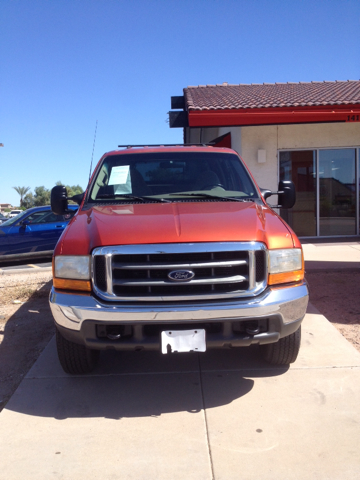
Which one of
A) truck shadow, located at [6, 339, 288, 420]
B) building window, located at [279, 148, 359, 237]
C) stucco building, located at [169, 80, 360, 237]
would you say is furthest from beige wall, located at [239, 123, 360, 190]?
truck shadow, located at [6, 339, 288, 420]

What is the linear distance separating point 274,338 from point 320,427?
2.11ft

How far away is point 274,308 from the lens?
3.12m

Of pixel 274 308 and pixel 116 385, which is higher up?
pixel 274 308

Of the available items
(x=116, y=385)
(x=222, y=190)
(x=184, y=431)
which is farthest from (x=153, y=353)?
(x=222, y=190)

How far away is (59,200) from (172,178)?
3.90 ft

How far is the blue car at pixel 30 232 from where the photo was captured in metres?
10.9

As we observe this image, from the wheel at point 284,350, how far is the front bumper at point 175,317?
45 cm

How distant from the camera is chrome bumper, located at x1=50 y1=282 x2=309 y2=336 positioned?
10.0ft

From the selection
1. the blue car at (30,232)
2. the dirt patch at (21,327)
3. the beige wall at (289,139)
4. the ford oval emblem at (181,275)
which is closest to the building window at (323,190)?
the beige wall at (289,139)

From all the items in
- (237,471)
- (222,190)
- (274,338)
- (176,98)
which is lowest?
(237,471)

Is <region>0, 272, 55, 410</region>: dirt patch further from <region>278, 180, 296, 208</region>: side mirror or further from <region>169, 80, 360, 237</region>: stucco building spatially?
<region>169, 80, 360, 237</region>: stucco building

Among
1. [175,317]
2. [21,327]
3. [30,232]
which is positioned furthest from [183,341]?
[30,232]

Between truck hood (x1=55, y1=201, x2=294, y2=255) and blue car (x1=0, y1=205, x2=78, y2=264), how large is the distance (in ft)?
24.6

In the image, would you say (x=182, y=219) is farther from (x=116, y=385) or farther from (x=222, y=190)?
(x=116, y=385)
